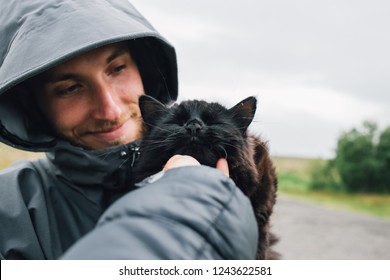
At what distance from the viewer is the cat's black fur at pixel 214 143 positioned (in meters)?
1.91

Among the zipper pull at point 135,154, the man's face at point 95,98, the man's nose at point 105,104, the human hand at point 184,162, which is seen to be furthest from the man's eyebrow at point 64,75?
the human hand at point 184,162

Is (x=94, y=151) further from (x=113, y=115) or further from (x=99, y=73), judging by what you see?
(x=99, y=73)

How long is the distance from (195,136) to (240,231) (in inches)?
33.1

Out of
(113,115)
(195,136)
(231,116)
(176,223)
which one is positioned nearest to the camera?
(176,223)

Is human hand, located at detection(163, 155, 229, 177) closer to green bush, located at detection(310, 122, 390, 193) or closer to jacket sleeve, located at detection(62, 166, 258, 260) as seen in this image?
jacket sleeve, located at detection(62, 166, 258, 260)

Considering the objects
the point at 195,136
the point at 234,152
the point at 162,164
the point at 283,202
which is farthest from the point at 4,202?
the point at 283,202

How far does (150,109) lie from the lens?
2.19 metres

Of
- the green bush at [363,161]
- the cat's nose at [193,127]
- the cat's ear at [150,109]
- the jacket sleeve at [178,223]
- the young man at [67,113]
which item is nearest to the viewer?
the jacket sleeve at [178,223]

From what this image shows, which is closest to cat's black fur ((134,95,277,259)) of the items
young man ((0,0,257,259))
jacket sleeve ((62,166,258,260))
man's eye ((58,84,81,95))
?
young man ((0,0,257,259))

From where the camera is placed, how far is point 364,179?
19.4m

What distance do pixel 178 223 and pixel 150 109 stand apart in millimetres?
1241

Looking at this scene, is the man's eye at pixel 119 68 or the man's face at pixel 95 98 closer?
the man's face at pixel 95 98

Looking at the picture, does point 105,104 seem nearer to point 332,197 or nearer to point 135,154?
point 135,154

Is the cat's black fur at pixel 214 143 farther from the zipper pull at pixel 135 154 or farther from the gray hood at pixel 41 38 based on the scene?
the gray hood at pixel 41 38
